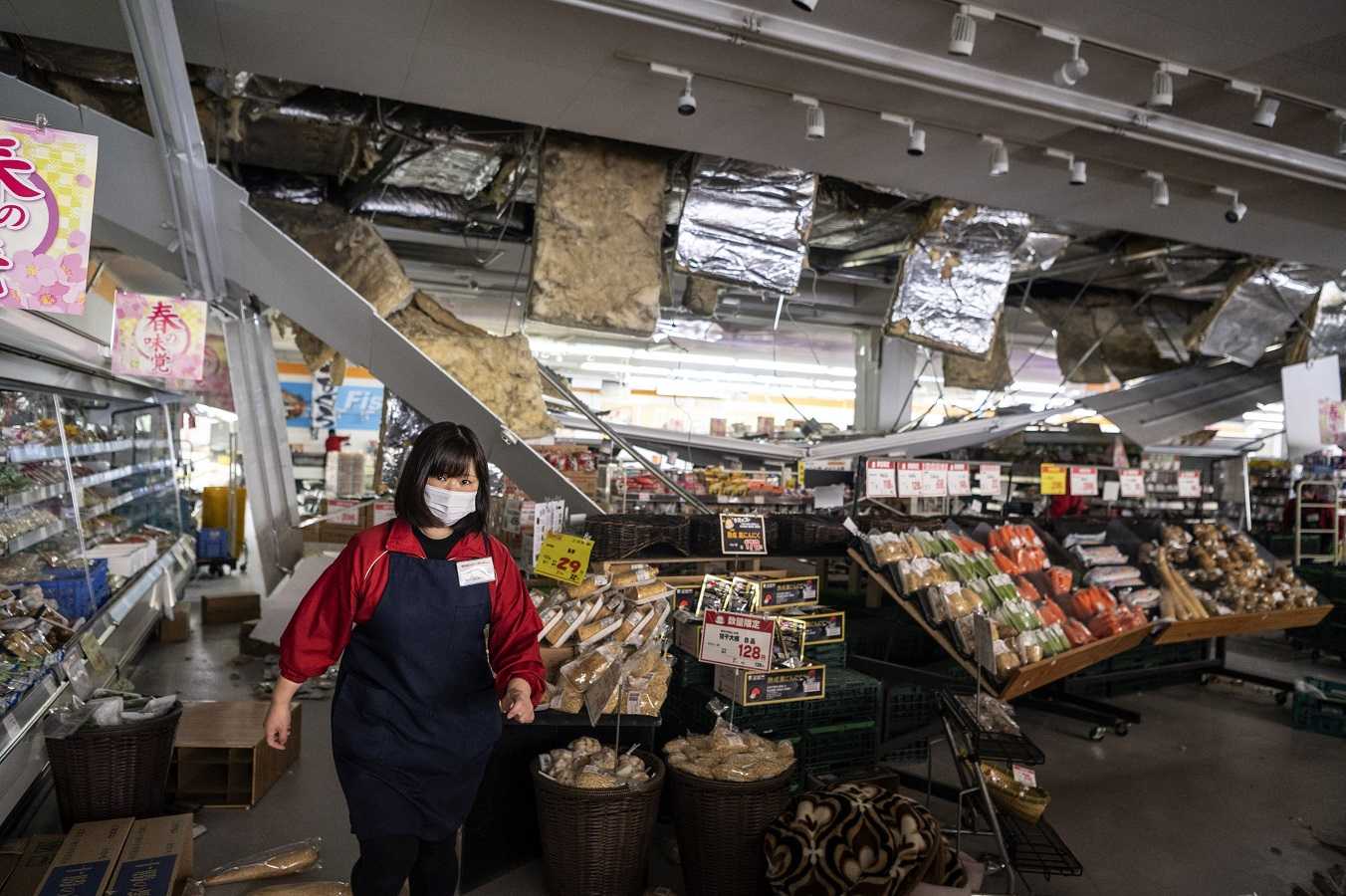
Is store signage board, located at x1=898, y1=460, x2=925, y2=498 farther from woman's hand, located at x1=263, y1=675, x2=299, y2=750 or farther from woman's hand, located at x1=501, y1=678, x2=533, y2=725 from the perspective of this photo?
woman's hand, located at x1=263, y1=675, x2=299, y2=750

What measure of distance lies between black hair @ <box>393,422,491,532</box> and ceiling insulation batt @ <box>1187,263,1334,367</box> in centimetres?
653

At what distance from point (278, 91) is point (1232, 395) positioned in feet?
27.0

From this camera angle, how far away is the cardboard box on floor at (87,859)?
9.07 feet

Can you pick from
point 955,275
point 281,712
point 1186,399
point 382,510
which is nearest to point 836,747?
point 281,712

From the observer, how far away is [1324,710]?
5.92m

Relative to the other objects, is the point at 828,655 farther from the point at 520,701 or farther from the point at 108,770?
the point at 108,770

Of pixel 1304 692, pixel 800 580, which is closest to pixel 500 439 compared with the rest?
pixel 800 580

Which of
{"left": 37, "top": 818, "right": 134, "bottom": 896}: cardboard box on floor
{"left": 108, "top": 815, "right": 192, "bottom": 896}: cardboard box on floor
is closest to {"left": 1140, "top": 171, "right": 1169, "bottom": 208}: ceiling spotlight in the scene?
{"left": 108, "top": 815, "right": 192, "bottom": 896}: cardboard box on floor

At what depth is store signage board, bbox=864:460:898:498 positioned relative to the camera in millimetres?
5559

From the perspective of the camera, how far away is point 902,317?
227 inches

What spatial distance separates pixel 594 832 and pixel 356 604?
1.22m

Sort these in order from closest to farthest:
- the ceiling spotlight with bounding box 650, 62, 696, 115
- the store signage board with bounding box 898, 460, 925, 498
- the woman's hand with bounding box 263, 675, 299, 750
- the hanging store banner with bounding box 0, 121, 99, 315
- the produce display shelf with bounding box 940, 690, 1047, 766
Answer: the woman's hand with bounding box 263, 675, 299, 750 → the hanging store banner with bounding box 0, 121, 99, 315 → the produce display shelf with bounding box 940, 690, 1047, 766 → the ceiling spotlight with bounding box 650, 62, 696, 115 → the store signage board with bounding box 898, 460, 925, 498

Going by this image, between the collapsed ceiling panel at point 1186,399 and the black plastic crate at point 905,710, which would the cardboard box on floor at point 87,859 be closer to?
the black plastic crate at point 905,710

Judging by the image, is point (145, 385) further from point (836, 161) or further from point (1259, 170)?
point (1259, 170)
